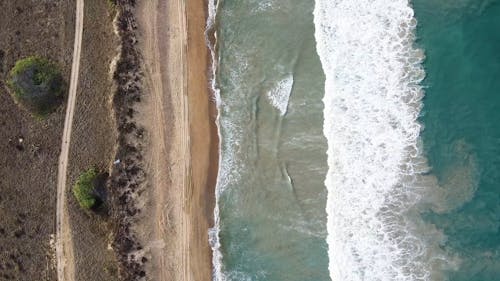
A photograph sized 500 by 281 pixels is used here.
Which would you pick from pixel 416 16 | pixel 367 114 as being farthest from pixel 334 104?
pixel 416 16

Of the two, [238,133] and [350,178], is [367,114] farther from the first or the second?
[238,133]

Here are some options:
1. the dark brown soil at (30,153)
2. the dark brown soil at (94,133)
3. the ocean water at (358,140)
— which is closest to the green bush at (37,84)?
the dark brown soil at (30,153)

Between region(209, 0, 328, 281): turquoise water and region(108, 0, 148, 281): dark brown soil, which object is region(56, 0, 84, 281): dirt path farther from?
region(209, 0, 328, 281): turquoise water

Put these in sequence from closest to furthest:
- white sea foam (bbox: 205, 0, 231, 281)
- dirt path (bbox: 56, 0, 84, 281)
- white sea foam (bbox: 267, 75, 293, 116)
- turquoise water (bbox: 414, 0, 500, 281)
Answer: turquoise water (bbox: 414, 0, 500, 281)
white sea foam (bbox: 267, 75, 293, 116)
white sea foam (bbox: 205, 0, 231, 281)
dirt path (bbox: 56, 0, 84, 281)

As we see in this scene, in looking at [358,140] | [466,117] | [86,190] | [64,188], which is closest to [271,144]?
[358,140]

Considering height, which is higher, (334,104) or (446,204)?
(334,104)

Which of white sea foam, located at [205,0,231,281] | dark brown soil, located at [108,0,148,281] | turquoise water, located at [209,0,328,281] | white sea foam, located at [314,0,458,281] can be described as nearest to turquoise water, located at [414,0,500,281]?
white sea foam, located at [314,0,458,281]
